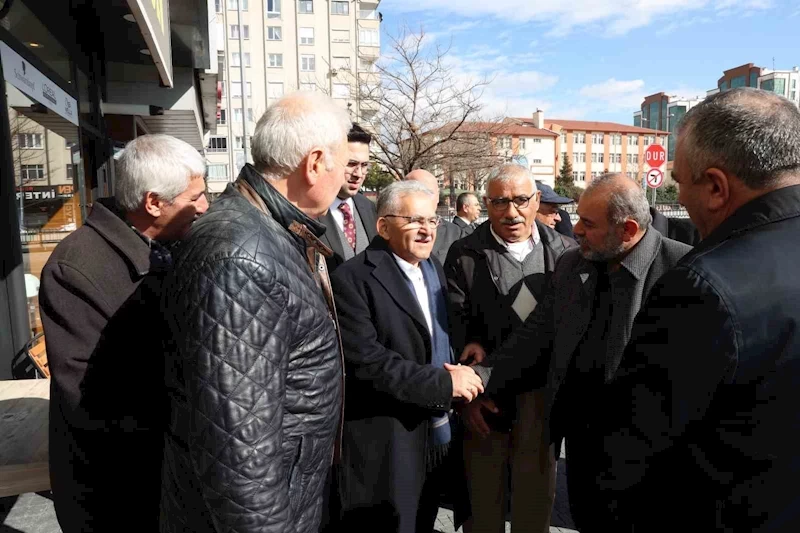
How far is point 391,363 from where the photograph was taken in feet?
8.71

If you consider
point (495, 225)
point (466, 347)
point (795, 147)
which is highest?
point (795, 147)

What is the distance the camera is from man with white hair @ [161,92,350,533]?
53.9 inches

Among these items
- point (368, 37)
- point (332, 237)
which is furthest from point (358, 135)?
point (368, 37)

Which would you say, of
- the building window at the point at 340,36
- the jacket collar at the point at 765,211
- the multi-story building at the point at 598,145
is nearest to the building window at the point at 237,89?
the building window at the point at 340,36

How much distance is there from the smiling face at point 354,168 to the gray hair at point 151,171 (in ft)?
5.74

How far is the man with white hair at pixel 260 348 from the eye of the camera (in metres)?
1.37

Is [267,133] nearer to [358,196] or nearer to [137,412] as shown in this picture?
[137,412]

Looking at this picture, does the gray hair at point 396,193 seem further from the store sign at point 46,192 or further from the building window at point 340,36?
the building window at point 340,36

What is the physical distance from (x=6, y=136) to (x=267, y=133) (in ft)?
9.22

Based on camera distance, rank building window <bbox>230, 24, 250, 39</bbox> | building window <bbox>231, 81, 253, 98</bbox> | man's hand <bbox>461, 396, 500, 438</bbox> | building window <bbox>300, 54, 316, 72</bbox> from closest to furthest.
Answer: man's hand <bbox>461, 396, 500, 438</bbox> < building window <bbox>230, 24, 250, 39</bbox> < building window <bbox>231, 81, 253, 98</bbox> < building window <bbox>300, 54, 316, 72</bbox>

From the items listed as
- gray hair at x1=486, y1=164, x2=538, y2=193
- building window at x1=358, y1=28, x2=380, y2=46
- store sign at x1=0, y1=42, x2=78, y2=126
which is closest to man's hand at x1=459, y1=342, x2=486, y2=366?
gray hair at x1=486, y1=164, x2=538, y2=193

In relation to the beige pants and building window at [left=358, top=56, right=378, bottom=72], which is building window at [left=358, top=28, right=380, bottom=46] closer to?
building window at [left=358, top=56, right=378, bottom=72]

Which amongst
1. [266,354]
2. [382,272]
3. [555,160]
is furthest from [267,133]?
[555,160]

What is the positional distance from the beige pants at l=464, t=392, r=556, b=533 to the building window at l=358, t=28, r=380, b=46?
58520 mm
